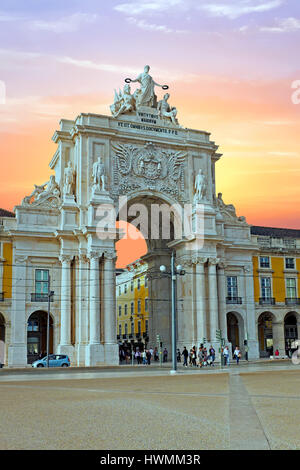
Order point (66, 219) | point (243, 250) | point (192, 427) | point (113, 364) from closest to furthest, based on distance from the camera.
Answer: point (192, 427) → point (113, 364) → point (66, 219) → point (243, 250)

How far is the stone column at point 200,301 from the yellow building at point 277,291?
9988 millimetres

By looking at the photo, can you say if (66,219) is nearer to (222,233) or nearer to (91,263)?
(91,263)

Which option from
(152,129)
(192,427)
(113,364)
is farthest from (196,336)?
(192,427)

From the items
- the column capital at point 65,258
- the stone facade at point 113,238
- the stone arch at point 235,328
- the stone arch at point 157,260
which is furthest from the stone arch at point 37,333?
the stone arch at point 235,328

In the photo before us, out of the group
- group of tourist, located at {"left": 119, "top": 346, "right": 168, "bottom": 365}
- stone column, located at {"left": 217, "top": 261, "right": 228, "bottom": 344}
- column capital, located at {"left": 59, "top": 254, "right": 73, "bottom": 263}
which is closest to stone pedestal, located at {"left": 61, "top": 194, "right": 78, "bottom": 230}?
column capital, located at {"left": 59, "top": 254, "right": 73, "bottom": 263}

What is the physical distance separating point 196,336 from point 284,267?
51.6 feet

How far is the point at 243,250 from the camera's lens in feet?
182

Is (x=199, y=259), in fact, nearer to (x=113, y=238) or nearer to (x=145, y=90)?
(x=113, y=238)

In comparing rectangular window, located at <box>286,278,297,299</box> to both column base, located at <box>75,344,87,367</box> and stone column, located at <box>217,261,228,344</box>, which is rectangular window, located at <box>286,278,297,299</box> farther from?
column base, located at <box>75,344,87,367</box>

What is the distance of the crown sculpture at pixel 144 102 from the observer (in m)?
50.6

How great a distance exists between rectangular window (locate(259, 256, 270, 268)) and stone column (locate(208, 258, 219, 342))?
10.1m

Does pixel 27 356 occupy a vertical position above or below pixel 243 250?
below

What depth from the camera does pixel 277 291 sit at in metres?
58.3

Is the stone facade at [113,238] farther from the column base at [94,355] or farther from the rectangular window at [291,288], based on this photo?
the rectangular window at [291,288]
